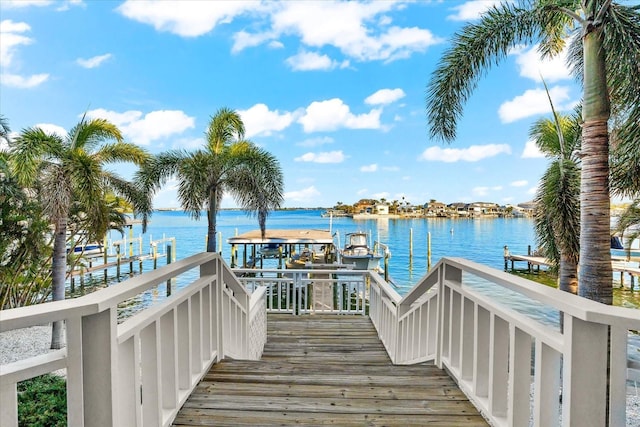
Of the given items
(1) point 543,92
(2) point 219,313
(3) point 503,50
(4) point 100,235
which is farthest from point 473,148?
(2) point 219,313

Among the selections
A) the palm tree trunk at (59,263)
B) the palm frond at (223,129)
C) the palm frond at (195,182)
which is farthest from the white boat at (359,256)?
the palm tree trunk at (59,263)

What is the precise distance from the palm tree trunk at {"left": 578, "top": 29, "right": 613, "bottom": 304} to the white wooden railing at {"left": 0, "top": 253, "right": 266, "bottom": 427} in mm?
4724

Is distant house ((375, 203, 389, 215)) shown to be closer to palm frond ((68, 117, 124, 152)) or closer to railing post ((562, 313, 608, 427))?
palm frond ((68, 117, 124, 152))

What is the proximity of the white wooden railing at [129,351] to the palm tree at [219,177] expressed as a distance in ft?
23.4

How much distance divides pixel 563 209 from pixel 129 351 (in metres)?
7.48

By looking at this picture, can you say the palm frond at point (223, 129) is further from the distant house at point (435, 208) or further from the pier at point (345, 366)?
the distant house at point (435, 208)

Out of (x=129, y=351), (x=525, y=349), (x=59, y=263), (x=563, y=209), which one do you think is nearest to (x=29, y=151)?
(x=59, y=263)

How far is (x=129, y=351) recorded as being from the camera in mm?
1284

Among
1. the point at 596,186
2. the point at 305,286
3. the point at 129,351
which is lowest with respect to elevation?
the point at 305,286

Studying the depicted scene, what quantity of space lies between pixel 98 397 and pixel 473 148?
32201 mm

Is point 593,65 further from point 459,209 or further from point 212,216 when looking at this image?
point 459,209

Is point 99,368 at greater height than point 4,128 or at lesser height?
lesser

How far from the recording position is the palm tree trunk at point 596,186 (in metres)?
4.29

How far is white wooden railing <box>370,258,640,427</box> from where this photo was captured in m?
1.03
